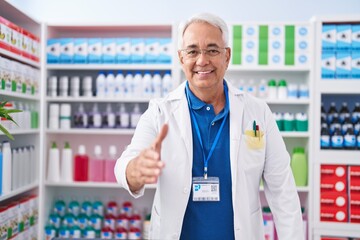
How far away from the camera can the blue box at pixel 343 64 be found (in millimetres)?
3338

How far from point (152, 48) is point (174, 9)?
2.09 ft

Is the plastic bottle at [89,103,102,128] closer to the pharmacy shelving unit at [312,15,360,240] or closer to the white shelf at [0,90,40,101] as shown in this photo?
the white shelf at [0,90,40,101]

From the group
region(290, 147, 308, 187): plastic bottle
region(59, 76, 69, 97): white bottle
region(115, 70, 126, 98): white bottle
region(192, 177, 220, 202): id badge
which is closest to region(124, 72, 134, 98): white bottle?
region(115, 70, 126, 98): white bottle

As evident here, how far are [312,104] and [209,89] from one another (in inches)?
80.0

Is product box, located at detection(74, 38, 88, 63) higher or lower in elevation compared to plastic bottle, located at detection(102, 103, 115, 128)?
higher

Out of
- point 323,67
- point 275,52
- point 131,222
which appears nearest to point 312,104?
point 323,67

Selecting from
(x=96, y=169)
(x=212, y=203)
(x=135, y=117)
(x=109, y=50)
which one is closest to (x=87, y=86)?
(x=109, y=50)

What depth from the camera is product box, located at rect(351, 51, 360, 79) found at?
3334mm

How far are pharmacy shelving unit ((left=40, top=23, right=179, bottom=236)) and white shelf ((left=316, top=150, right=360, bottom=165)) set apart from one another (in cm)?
153

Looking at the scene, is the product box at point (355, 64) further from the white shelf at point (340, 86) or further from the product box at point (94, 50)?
the product box at point (94, 50)

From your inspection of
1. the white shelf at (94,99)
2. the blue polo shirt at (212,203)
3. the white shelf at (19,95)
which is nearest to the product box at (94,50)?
the white shelf at (94,99)

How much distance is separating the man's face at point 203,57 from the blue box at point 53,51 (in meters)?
2.30

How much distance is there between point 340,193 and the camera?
333 centimetres

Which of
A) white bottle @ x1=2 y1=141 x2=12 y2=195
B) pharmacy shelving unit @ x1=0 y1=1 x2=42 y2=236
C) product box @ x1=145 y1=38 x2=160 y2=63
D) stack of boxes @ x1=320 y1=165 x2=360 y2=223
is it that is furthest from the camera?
product box @ x1=145 y1=38 x2=160 y2=63
